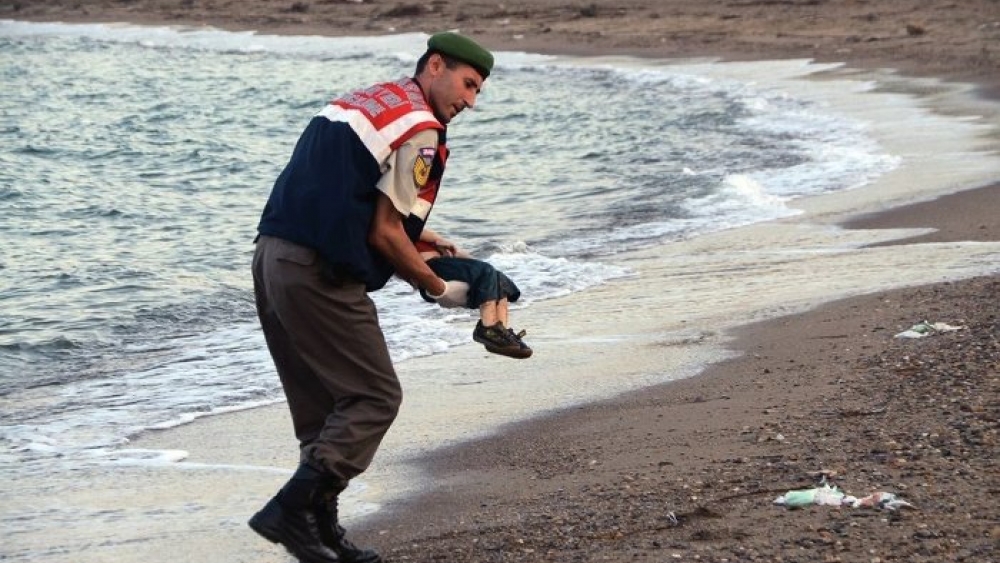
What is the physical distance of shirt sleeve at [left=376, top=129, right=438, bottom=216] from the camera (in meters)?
4.48

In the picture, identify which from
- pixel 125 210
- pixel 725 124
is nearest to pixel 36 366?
pixel 125 210

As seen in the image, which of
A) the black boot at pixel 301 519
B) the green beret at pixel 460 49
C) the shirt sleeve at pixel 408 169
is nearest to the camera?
the shirt sleeve at pixel 408 169

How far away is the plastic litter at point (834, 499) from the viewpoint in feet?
16.3

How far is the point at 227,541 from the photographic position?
5.43 m

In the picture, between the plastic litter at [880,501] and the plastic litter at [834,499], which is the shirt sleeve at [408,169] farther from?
the plastic litter at [880,501]

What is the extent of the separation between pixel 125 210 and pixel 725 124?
26.0 ft

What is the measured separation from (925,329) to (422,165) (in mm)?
3788

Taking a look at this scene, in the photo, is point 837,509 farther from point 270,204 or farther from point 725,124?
point 725,124

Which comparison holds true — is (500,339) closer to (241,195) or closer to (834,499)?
(834,499)

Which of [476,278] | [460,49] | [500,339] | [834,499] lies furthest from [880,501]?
[460,49]

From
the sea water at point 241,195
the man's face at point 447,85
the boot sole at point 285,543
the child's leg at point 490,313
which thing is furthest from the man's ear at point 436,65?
the sea water at point 241,195

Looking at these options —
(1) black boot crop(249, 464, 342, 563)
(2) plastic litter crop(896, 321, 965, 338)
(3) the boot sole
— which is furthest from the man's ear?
(2) plastic litter crop(896, 321, 965, 338)

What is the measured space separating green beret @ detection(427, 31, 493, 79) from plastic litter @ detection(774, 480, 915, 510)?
1.65 meters

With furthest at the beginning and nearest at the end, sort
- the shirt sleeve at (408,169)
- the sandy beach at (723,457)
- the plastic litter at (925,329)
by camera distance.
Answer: the plastic litter at (925,329)
the sandy beach at (723,457)
the shirt sleeve at (408,169)
